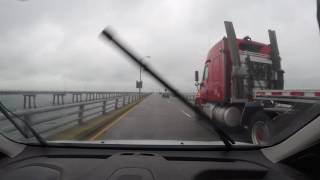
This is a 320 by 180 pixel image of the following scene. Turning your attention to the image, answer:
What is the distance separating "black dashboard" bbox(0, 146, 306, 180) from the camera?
9.99 ft

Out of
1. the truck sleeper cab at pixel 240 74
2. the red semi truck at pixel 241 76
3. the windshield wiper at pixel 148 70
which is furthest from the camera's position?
the truck sleeper cab at pixel 240 74

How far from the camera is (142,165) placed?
315cm

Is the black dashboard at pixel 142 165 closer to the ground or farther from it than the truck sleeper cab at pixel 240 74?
closer to the ground

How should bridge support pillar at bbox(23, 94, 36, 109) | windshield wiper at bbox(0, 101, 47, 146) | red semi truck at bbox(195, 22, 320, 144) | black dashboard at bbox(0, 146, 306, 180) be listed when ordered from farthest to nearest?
red semi truck at bbox(195, 22, 320, 144) < bridge support pillar at bbox(23, 94, 36, 109) < windshield wiper at bbox(0, 101, 47, 146) < black dashboard at bbox(0, 146, 306, 180)

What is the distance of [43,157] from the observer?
353cm

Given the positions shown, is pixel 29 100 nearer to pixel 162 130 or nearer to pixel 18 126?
pixel 18 126

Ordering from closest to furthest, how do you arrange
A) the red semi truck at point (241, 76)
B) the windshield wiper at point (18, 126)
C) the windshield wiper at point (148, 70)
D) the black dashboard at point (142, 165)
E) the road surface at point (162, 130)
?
the windshield wiper at point (148, 70) < the black dashboard at point (142, 165) < the windshield wiper at point (18, 126) < the road surface at point (162, 130) < the red semi truck at point (241, 76)

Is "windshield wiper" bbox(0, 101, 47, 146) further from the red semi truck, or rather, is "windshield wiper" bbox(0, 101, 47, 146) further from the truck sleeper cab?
the truck sleeper cab

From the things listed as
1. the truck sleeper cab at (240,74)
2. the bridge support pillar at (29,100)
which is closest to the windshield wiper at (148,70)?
the bridge support pillar at (29,100)

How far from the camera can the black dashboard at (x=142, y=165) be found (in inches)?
120

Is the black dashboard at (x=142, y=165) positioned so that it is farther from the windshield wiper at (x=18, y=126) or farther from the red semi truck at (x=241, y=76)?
the red semi truck at (x=241, y=76)

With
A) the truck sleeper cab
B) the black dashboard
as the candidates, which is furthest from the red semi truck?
the black dashboard

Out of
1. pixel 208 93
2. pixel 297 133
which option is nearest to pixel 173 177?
→ pixel 297 133

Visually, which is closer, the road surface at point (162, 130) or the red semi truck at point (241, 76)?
the road surface at point (162, 130)
